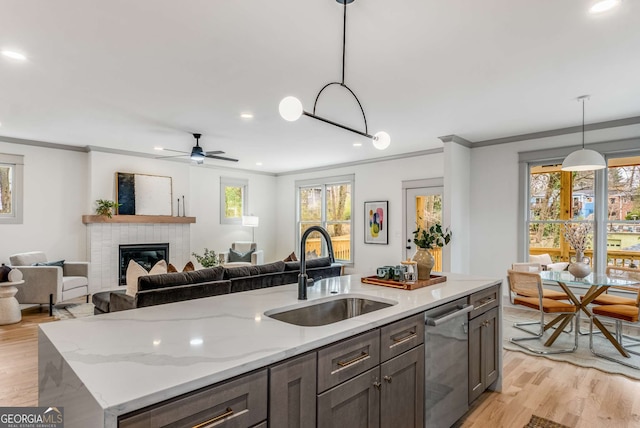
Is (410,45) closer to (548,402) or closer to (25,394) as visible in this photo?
(548,402)

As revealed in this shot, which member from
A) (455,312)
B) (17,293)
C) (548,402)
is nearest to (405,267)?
(455,312)

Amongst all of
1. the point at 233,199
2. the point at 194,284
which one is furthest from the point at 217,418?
the point at 233,199

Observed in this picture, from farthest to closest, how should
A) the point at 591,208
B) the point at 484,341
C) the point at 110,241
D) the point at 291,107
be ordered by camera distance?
1. the point at 110,241
2. the point at 591,208
3. the point at 484,341
4. the point at 291,107

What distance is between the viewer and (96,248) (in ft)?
19.9

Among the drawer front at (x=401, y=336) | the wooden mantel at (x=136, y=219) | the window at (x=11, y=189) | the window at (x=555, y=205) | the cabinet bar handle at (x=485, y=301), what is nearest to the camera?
the drawer front at (x=401, y=336)

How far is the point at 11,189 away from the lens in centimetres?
561

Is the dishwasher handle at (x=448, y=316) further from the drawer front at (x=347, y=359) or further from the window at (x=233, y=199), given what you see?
the window at (x=233, y=199)

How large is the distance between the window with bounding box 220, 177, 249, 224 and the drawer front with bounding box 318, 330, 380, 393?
696 centimetres

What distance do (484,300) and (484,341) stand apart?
0.29 m

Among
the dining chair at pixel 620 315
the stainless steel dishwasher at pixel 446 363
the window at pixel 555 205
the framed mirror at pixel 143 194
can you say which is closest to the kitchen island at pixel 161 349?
the stainless steel dishwasher at pixel 446 363

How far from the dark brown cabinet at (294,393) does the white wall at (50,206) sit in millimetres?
6396

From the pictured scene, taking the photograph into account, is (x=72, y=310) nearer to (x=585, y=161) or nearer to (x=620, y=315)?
(x=620, y=315)

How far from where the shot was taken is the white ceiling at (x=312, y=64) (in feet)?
7.40

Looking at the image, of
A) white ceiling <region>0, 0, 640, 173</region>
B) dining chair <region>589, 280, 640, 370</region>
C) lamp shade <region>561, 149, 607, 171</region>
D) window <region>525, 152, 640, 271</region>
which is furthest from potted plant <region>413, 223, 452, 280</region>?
window <region>525, 152, 640, 271</region>
